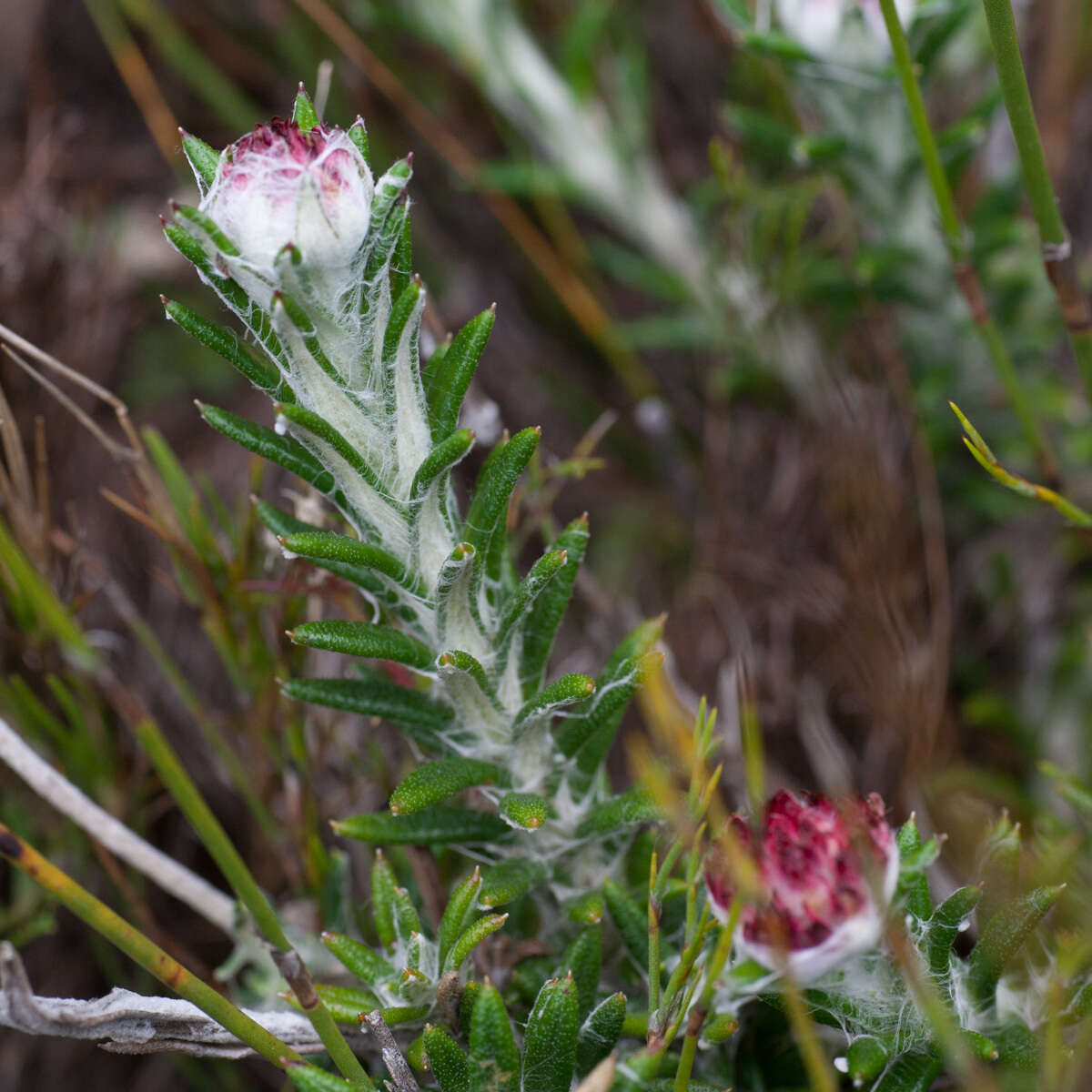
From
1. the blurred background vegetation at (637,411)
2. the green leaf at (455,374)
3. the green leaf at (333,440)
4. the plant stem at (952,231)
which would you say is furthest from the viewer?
the blurred background vegetation at (637,411)

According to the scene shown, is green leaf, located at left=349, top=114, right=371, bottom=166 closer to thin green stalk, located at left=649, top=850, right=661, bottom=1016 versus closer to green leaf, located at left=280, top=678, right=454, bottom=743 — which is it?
green leaf, located at left=280, top=678, right=454, bottom=743

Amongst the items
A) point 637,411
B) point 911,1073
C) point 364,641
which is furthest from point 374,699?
point 637,411

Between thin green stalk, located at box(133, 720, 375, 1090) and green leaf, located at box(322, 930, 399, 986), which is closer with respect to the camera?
thin green stalk, located at box(133, 720, 375, 1090)

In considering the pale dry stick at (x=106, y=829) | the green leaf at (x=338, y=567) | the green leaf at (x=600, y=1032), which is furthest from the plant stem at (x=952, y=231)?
the pale dry stick at (x=106, y=829)

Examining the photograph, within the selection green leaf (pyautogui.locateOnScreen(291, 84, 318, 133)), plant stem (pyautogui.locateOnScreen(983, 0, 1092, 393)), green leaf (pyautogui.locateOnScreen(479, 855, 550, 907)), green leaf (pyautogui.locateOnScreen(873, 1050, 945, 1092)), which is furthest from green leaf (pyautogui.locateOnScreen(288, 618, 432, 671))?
plant stem (pyautogui.locateOnScreen(983, 0, 1092, 393))

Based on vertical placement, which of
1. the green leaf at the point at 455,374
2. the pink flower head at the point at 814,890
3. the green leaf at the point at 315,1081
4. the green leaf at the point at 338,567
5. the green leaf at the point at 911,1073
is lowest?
the green leaf at the point at 911,1073

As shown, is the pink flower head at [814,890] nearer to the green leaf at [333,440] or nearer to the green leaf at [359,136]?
the green leaf at [333,440]
